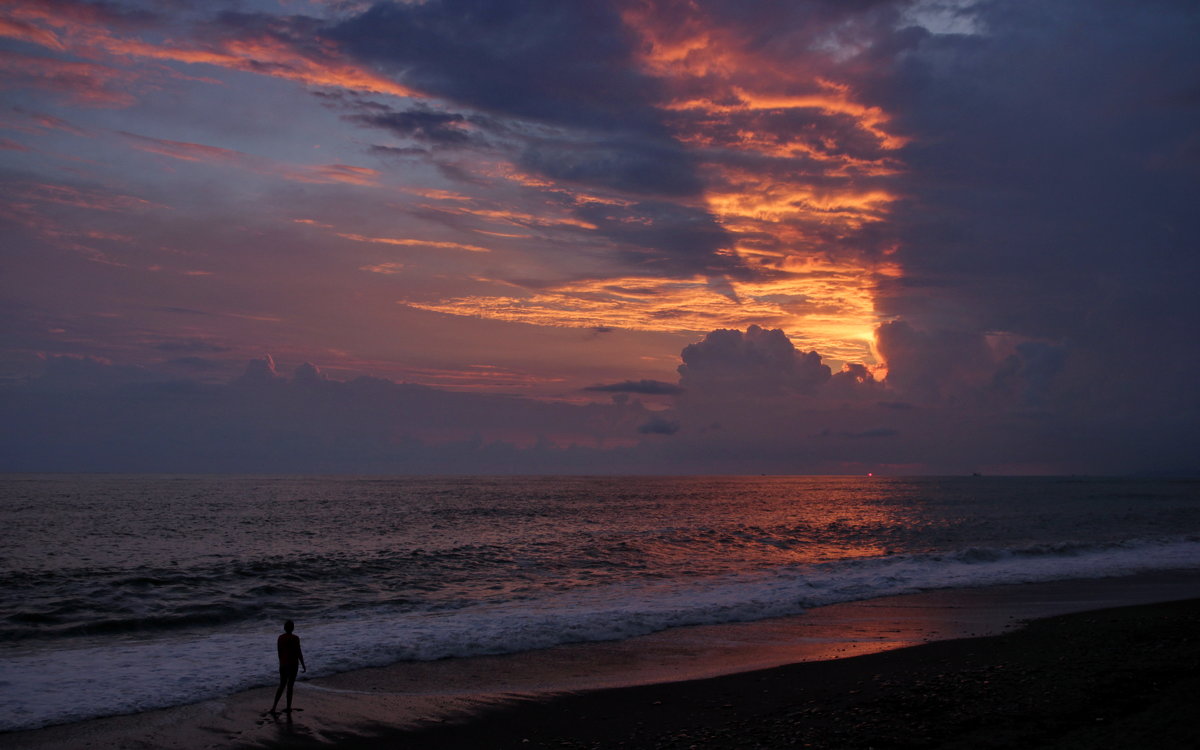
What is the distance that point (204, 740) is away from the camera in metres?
13.0

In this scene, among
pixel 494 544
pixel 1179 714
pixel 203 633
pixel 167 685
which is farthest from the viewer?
pixel 494 544

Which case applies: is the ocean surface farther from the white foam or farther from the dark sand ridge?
the dark sand ridge

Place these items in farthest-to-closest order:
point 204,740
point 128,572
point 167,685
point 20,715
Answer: point 128,572, point 167,685, point 20,715, point 204,740

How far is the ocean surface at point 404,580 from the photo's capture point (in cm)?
1866

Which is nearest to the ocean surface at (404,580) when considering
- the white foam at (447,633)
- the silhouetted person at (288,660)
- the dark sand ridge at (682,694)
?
the white foam at (447,633)

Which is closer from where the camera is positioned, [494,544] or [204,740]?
[204,740]

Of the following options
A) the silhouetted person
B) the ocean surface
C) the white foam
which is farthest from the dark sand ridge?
the ocean surface

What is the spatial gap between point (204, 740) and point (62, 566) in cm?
2795

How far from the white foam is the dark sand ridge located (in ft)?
2.57

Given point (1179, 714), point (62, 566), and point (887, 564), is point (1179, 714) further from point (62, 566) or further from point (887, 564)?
point (62, 566)

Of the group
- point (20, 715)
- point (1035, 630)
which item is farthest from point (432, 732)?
point (1035, 630)

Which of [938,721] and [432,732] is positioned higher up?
[938,721]

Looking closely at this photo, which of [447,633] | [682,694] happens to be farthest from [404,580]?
[682,694]

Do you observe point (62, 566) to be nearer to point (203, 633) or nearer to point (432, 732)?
point (203, 633)
